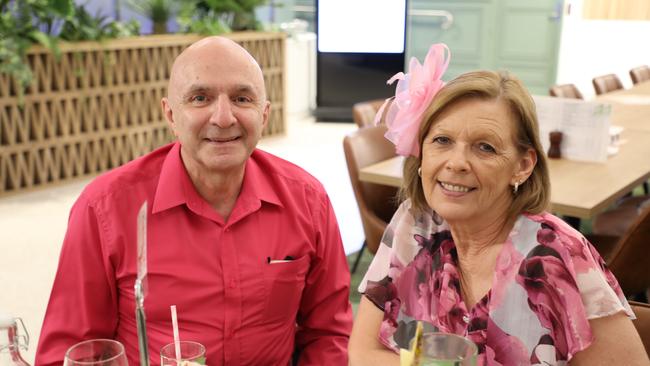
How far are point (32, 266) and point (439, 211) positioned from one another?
136 inches

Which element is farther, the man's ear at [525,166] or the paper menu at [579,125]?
the paper menu at [579,125]

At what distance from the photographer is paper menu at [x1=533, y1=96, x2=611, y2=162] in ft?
11.6

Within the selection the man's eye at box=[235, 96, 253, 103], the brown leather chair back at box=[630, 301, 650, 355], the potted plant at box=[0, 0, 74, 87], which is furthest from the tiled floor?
the brown leather chair back at box=[630, 301, 650, 355]

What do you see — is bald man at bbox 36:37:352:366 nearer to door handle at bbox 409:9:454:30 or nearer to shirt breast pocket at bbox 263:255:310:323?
shirt breast pocket at bbox 263:255:310:323

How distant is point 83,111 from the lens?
6.25 meters

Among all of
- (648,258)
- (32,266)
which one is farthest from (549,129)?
(32,266)

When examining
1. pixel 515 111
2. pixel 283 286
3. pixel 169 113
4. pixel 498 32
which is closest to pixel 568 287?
pixel 515 111

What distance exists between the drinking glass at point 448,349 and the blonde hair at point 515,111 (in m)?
Result: 0.66

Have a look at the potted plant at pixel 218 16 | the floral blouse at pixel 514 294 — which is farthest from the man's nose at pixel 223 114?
the potted plant at pixel 218 16

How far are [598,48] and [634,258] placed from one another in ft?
23.8

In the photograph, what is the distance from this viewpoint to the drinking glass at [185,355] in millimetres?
1191

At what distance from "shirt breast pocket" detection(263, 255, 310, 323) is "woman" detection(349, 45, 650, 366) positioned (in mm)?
214

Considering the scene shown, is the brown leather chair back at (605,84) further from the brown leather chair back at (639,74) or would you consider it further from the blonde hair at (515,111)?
the blonde hair at (515,111)

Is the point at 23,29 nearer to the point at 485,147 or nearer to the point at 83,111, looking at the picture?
the point at 83,111
